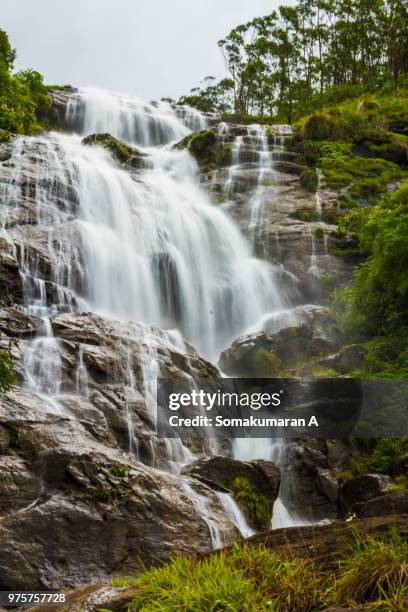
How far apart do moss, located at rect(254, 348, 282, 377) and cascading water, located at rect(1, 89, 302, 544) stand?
2388mm

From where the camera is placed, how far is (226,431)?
49.6 feet

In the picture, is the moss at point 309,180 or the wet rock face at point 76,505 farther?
the moss at point 309,180

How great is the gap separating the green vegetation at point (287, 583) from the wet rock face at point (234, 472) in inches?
234

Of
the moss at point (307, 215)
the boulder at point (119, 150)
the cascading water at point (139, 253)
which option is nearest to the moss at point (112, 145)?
the boulder at point (119, 150)

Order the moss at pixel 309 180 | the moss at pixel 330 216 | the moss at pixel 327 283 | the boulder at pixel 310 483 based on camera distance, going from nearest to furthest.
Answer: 1. the boulder at pixel 310 483
2. the moss at pixel 327 283
3. the moss at pixel 330 216
4. the moss at pixel 309 180

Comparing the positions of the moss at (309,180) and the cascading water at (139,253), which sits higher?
the moss at (309,180)

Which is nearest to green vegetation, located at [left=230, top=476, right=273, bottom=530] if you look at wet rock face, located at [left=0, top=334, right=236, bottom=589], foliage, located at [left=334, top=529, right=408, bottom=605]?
wet rock face, located at [left=0, top=334, right=236, bottom=589]

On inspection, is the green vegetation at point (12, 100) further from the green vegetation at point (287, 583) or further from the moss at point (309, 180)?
the green vegetation at point (287, 583)

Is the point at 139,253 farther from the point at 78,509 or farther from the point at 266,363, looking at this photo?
the point at 78,509

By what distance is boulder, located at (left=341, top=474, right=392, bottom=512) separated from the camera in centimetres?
1297

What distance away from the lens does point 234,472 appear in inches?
469

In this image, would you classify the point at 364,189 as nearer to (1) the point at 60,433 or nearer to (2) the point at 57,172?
(2) the point at 57,172

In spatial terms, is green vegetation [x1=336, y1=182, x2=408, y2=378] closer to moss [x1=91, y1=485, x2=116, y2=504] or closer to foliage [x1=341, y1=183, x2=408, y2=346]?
foliage [x1=341, y1=183, x2=408, y2=346]

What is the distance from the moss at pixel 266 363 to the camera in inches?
728
